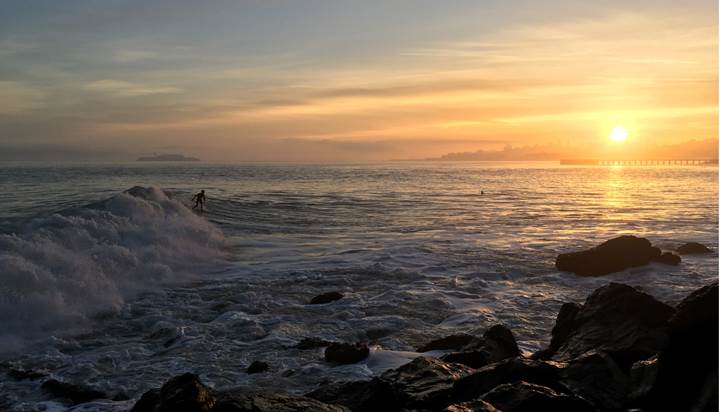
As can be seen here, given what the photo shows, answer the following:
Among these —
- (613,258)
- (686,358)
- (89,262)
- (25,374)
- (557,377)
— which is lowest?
(25,374)

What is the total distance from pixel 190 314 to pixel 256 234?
13431mm

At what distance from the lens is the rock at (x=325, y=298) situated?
39.9 feet

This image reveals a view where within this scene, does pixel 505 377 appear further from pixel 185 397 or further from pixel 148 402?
pixel 148 402

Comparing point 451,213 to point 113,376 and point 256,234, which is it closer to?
point 256,234

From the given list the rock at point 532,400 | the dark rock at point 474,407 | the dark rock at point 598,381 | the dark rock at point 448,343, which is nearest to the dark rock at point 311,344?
the dark rock at point 448,343

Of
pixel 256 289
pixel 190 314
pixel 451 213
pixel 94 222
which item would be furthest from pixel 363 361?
pixel 451 213

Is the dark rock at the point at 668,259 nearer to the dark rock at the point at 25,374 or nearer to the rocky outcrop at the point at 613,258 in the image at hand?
the rocky outcrop at the point at 613,258

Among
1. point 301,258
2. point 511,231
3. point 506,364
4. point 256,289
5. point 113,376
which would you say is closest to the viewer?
point 506,364

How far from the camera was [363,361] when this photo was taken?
8.39 meters

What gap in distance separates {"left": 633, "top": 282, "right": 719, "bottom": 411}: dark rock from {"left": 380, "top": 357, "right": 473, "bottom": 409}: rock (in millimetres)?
1873

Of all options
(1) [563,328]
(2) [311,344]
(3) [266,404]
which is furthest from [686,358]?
(2) [311,344]

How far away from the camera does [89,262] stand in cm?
1462

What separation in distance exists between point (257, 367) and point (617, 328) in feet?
16.4

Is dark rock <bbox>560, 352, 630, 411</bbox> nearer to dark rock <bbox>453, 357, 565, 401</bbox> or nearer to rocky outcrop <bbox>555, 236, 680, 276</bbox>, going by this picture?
dark rock <bbox>453, 357, 565, 401</bbox>
